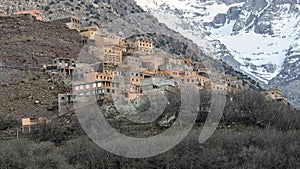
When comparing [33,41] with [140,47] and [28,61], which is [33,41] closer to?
[28,61]

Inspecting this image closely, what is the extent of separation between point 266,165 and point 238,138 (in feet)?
12.8

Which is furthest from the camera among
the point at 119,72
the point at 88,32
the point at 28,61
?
the point at 88,32

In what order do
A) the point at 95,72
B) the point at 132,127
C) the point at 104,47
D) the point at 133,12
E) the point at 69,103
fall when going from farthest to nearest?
the point at 133,12 < the point at 104,47 < the point at 95,72 < the point at 69,103 < the point at 132,127

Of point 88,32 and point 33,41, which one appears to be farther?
point 88,32

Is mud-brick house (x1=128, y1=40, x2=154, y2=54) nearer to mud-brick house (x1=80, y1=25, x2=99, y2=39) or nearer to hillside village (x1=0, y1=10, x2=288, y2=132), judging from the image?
hillside village (x1=0, y1=10, x2=288, y2=132)

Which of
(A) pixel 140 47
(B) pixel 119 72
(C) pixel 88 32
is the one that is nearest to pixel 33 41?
(C) pixel 88 32

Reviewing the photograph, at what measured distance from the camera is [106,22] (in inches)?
3750

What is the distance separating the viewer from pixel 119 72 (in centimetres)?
5934

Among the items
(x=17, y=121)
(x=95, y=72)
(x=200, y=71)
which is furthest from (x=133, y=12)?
(x=17, y=121)

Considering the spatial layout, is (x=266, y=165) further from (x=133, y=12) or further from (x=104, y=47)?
(x=133, y=12)

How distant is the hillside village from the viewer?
177 feet

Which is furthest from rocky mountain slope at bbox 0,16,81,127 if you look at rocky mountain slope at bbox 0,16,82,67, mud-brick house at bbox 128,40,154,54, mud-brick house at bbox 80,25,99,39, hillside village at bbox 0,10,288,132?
mud-brick house at bbox 128,40,154,54

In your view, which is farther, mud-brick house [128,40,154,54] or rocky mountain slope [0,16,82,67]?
mud-brick house [128,40,154,54]

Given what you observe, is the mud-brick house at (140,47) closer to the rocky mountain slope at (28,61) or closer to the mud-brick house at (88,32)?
the mud-brick house at (88,32)
